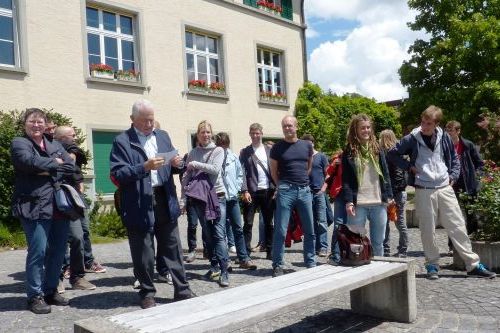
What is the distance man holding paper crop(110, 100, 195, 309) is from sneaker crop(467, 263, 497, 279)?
3.20m

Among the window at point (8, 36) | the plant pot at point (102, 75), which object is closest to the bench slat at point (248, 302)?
the window at point (8, 36)

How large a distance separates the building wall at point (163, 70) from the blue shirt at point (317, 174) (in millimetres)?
7872

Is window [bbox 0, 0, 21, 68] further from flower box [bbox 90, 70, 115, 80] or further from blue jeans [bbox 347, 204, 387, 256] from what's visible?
blue jeans [bbox 347, 204, 387, 256]

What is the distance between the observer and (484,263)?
6379mm

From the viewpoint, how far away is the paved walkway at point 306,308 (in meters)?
4.54

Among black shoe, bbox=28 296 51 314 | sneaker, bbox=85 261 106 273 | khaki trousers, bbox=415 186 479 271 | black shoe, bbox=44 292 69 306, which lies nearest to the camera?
black shoe, bbox=28 296 51 314

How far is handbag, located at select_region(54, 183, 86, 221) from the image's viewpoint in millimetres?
5055

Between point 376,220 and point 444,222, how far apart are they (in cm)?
91

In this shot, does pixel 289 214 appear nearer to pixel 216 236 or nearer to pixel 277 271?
pixel 277 271

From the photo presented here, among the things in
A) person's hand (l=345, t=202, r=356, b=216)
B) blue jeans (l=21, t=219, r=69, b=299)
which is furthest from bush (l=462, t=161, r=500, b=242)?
blue jeans (l=21, t=219, r=69, b=299)

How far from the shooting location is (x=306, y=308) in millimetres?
5105

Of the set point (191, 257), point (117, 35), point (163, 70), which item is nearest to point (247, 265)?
point (191, 257)

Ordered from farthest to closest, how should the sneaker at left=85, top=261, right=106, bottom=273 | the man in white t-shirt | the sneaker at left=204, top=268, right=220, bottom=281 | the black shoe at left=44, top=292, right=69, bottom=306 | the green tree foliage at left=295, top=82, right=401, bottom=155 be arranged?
the green tree foliage at left=295, top=82, right=401, bottom=155
the man in white t-shirt
the sneaker at left=85, top=261, right=106, bottom=273
the sneaker at left=204, top=268, right=220, bottom=281
the black shoe at left=44, top=292, right=69, bottom=306

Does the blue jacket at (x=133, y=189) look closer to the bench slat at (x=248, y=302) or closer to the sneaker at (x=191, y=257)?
the bench slat at (x=248, y=302)
